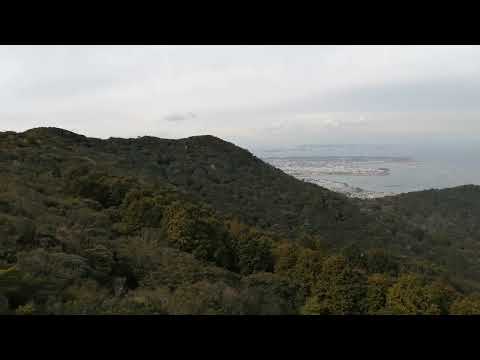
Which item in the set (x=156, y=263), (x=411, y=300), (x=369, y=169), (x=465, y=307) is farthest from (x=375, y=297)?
(x=369, y=169)

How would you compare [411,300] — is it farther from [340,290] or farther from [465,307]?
[340,290]

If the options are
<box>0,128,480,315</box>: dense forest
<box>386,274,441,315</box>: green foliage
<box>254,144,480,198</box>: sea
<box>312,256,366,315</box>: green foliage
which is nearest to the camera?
<box>0,128,480,315</box>: dense forest

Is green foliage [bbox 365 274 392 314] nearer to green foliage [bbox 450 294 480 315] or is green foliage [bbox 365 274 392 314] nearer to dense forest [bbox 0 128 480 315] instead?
dense forest [bbox 0 128 480 315]

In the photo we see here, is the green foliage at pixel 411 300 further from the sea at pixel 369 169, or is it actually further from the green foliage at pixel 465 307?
the sea at pixel 369 169

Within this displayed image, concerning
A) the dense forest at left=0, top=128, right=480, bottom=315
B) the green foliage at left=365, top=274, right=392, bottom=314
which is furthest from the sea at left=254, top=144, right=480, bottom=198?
the green foliage at left=365, top=274, right=392, bottom=314

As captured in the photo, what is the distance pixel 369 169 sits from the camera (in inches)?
4503

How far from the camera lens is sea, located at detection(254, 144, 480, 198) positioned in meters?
85.8

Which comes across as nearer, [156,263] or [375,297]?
[156,263]

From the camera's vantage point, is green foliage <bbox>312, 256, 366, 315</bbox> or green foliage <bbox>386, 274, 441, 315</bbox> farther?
green foliage <bbox>312, 256, 366, 315</bbox>

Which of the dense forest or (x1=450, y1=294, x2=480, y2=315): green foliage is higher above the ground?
the dense forest

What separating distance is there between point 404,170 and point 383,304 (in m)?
112
